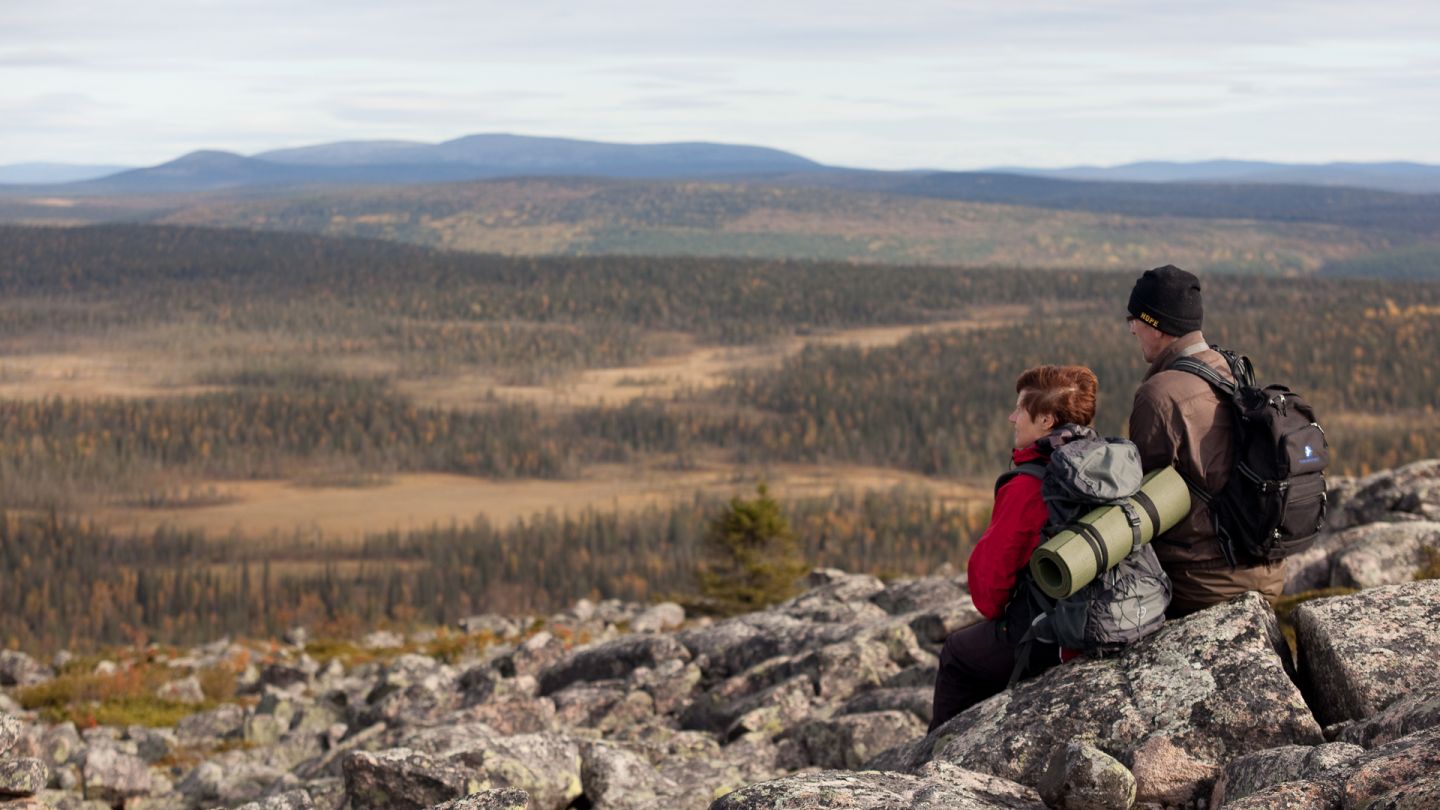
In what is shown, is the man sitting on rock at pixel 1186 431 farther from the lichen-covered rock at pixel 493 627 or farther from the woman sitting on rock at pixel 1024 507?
the lichen-covered rock at pixel 493 627

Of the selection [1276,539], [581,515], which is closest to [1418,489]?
[1276,539]

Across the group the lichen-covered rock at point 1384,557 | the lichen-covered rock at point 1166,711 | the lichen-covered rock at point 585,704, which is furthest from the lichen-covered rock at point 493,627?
the lichen-covered rock at point 1166,711

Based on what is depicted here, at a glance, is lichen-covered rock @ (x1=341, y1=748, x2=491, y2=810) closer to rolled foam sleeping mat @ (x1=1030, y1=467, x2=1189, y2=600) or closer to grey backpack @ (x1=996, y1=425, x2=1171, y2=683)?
grey backpack @ (x1=996, y1=425, x2=1171, y2=683)

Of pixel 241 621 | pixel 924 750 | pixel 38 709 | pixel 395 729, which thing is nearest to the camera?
pixel 924 750

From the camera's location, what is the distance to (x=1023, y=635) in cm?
1427

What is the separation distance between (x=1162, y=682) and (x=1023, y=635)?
1375 millimetres

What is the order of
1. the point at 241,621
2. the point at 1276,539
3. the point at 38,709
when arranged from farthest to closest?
1. the point at 241,621
2. the point at 38,709
3. the point at 1276,539

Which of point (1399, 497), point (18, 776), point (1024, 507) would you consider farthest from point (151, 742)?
point (1399, 497)

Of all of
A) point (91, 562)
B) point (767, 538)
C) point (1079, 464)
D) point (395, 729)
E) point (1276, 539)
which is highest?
point (1079, 464)

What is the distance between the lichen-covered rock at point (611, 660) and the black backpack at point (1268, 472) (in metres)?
15.7

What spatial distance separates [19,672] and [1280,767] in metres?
46.3

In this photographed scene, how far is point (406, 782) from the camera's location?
16.6 metres

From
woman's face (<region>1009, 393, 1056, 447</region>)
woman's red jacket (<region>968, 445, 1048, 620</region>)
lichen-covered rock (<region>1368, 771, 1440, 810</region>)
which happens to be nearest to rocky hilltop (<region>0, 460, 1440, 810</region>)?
lichen-covered rock (<region>1368, 771, 1440, 810</region>)

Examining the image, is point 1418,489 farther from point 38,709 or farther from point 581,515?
point 581,515
